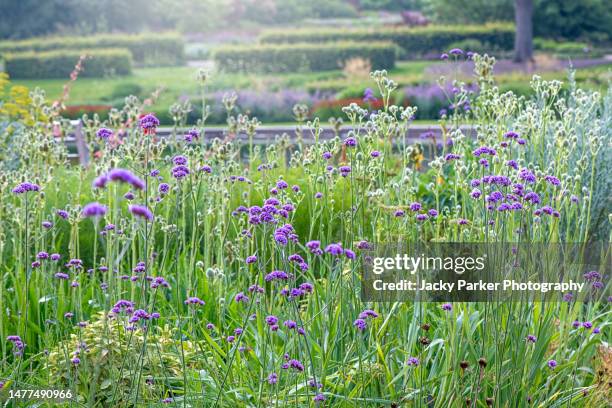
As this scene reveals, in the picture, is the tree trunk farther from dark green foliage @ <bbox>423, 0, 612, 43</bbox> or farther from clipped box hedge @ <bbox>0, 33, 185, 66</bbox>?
clipped box hedge @ <bbox>0, 33, 185, 66</bbox>

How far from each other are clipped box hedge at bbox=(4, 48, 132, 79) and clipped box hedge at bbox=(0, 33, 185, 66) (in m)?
2.47

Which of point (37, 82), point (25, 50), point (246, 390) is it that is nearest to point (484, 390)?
point (246, 390)

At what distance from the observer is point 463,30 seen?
2638 cm

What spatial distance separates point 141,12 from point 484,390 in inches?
1341

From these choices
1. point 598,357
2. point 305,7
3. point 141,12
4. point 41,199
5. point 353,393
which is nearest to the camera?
point 353,393

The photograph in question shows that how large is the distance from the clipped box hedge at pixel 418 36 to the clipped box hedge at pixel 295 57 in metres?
2.19

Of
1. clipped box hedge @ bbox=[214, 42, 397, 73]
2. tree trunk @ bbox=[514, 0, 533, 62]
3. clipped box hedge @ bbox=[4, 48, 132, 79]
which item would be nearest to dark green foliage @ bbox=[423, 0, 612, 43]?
tree trunk @ bbox=[514, 0, 533, 62]

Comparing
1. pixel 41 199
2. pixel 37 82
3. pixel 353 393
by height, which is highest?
pixel 41 199

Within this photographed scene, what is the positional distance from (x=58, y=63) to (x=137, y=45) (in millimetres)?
3836

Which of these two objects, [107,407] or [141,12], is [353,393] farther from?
[141,12]

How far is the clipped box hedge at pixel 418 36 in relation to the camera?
86.9 ft

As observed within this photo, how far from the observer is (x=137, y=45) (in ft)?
94.3

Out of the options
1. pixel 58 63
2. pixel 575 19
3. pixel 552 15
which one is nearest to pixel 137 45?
pixel 58 63

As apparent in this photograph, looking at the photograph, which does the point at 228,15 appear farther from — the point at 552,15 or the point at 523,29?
the point at 523,29
